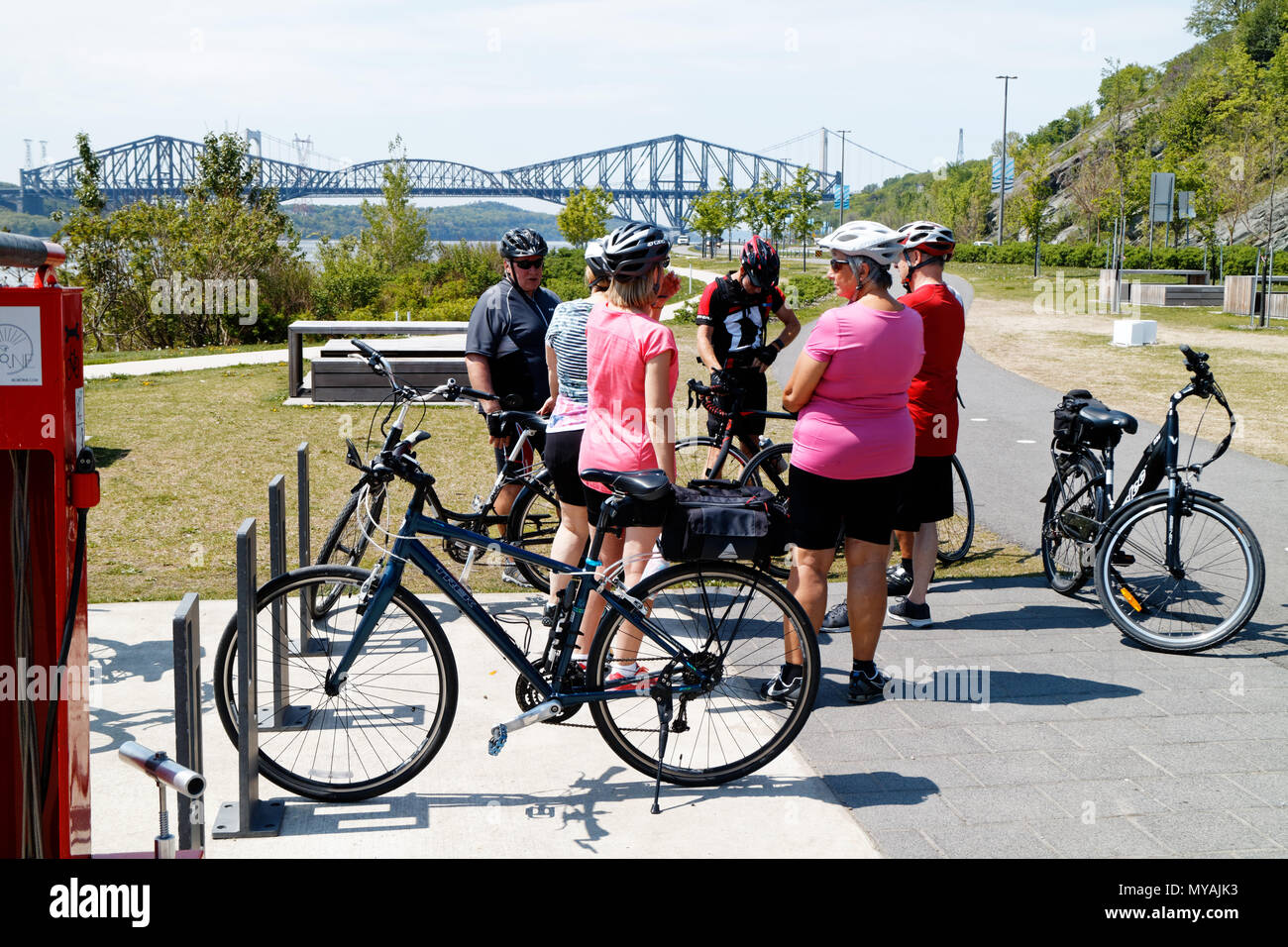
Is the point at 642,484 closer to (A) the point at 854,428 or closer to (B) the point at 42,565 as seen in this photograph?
(A) the point at 854,428

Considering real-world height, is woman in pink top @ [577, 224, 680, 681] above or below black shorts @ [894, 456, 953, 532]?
above

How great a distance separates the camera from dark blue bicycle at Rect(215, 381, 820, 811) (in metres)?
3.86

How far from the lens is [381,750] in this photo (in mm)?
4184

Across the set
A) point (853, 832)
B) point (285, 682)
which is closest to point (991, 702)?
point (853, 832)

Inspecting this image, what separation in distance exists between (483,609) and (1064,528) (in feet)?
11.5

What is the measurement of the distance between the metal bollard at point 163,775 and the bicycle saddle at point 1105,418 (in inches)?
191

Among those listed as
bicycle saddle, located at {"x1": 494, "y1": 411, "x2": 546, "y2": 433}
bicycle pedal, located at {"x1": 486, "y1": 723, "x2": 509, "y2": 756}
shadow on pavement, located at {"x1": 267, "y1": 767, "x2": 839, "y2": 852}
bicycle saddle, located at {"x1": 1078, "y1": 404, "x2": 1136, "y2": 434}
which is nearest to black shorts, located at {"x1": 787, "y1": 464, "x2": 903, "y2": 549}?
shadow on pavement, located at {"x1": 267, "y1": 767, "x2": 839, "y2": 852}

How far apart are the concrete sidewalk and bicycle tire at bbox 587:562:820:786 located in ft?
0.33

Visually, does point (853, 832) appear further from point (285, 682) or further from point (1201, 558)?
point (1201, 558)

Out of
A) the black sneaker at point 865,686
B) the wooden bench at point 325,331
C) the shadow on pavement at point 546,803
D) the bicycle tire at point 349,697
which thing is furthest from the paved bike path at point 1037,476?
the wooden bench at point 325,331

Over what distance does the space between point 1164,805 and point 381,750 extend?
2.63 metres

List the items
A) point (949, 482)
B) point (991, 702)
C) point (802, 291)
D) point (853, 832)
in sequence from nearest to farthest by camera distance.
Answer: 1. point (853, 832)
2. point (991, 702)
3. point (949, 482)
4. point (802, 291)

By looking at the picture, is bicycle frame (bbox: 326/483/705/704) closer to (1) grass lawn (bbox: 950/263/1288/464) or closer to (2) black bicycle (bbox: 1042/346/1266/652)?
(2) black bicycle (bbox: 1042/346/1266/652)

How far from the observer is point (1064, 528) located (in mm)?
6199
